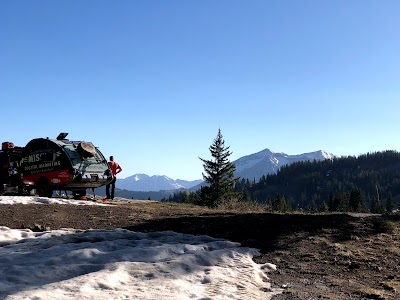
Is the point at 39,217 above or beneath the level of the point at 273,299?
above

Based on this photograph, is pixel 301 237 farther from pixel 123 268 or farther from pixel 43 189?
pixel 43 189

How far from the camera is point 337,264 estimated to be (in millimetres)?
7188

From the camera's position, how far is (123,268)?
568 cm

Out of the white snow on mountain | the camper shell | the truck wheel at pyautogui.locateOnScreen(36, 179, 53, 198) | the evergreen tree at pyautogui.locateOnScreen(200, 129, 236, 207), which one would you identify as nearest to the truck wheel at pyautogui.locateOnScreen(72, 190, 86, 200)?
the camper shell

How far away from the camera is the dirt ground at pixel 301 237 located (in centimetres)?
607

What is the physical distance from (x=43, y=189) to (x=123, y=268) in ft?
43.7

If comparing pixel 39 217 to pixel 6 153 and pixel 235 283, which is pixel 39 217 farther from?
pixel 6 153

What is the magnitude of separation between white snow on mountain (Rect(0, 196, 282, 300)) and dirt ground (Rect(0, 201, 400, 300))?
0.56m

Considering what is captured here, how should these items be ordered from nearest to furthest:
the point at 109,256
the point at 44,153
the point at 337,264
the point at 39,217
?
the point at 109,256 → the point at 337,264 → the point at 39,217 → the point at 44,153

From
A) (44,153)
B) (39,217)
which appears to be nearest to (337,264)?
(39,217)

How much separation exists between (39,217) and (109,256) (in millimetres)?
5054

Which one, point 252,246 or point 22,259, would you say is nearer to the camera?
point 22,259

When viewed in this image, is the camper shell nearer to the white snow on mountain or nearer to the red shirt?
the red shirt

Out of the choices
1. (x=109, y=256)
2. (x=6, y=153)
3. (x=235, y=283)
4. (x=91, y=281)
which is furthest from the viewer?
(x=6, y=153)
